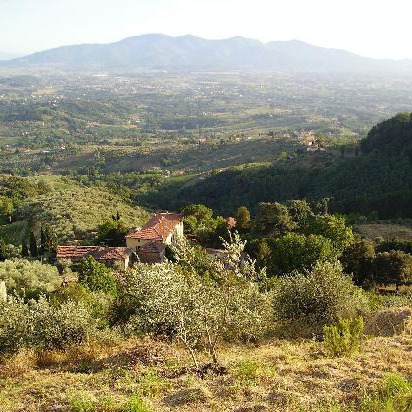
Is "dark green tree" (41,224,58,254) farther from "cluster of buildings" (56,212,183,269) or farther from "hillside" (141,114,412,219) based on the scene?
"hillside" (141,114,412,219)

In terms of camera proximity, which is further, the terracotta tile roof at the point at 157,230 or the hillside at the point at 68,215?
the hillside at the point at 68,215

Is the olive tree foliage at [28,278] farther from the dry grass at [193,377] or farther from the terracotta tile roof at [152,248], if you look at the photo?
the dry grass at [193,377]

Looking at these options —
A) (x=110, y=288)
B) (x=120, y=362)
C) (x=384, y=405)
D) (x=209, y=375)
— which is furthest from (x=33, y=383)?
(x=110, y=288)

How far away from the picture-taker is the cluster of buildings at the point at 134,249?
141ft

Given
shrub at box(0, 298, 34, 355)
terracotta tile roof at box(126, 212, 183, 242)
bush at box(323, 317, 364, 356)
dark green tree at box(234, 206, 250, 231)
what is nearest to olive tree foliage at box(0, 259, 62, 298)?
terracotta tile roof at box(126, 212, 183, 242)

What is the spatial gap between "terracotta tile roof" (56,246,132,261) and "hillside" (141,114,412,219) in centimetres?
3895

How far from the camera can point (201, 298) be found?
1370 cm

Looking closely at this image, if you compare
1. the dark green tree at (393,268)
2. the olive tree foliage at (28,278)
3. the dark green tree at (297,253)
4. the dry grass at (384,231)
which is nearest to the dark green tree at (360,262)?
the dark green tree at (393,268)

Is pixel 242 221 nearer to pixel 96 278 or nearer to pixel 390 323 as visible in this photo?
pixel 96 278

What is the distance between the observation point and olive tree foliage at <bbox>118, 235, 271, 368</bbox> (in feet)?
43.6

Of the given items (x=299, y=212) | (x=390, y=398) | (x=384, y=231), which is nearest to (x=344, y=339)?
(x=390, y=398)

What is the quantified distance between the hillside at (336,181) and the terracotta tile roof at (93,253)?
3895 centimetres

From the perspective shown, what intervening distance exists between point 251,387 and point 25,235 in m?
48.4

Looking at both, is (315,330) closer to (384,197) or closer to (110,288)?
(110,288)
